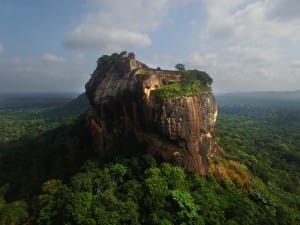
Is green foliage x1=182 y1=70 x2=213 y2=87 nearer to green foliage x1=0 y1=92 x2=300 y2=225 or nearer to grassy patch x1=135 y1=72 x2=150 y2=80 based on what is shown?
grassy patch x1=135 y1=72 x2=150 y2=80

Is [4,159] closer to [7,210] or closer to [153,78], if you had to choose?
[7,210]

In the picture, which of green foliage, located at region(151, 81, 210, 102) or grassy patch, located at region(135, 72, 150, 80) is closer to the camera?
green foliage, located at region(151, 81, 210, 102)

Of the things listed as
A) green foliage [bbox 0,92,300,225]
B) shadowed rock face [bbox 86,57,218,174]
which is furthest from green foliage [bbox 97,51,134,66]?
green foliage [bbox 0,92,300,225]

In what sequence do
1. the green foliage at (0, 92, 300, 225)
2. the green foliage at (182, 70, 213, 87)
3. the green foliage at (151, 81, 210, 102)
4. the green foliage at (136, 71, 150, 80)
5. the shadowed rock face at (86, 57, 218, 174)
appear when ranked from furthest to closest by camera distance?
the green foliage at (182, 70, 213, 87) → the green foliage at (136, 71, 150, 80) → the green foliage at (151, 81, 210, 102) → the shadowed rock face at (86, 57, 218, 174) → the green foliage at (0, 92, 300, 225)

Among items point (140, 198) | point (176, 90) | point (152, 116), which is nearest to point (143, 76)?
point (176, 90)

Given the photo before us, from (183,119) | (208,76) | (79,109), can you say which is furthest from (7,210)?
(79,109)

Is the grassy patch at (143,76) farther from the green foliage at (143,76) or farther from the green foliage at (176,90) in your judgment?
the green foliage at (176,90)

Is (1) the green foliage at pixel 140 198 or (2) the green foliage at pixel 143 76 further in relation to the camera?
(2) the green foliage at pixel 143 76

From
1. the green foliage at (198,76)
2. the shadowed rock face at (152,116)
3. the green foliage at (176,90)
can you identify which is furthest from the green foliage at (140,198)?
the green foliage at (198,76)
